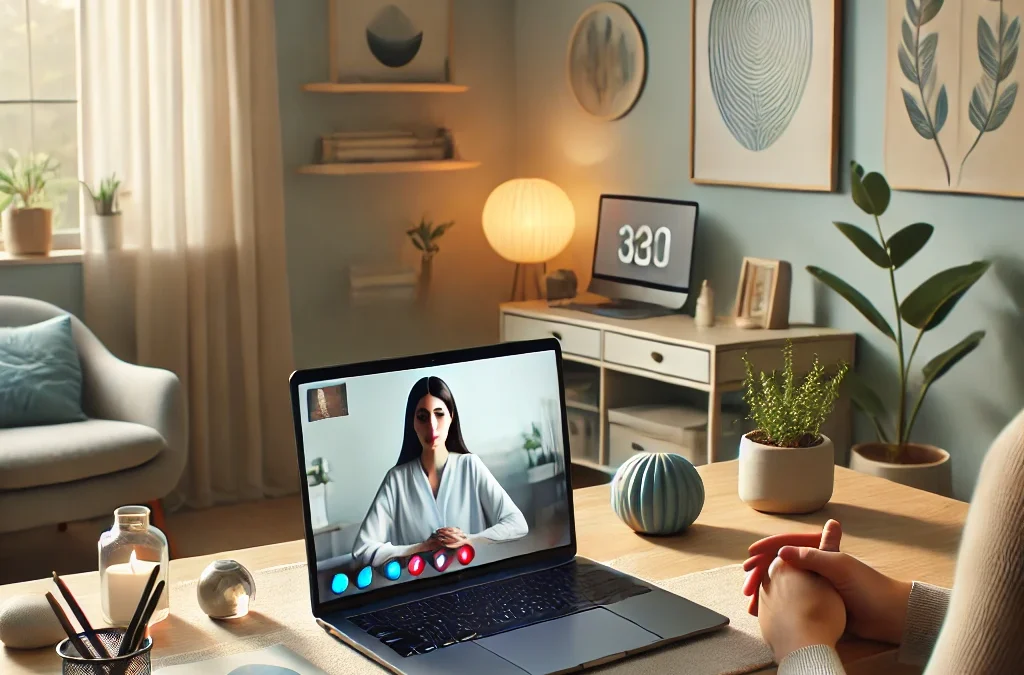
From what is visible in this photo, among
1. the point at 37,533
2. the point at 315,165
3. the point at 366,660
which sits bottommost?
the point at 37,533

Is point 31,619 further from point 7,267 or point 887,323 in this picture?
point 7,267

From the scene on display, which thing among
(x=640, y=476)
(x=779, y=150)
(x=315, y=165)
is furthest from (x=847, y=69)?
(x=640, y=476)

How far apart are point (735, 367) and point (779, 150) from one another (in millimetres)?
744

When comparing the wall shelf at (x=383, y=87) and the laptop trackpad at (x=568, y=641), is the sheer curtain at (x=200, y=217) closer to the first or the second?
the wall shelf at (x=383, y=87)

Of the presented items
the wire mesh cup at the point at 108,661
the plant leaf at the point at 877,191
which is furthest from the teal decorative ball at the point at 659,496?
the plant leaf at the point at 877,191

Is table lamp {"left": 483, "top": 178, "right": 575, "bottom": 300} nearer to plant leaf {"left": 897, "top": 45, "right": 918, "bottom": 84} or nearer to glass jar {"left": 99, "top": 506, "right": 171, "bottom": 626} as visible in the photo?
plant leaf {"left": 897, "top": 45, "right": 918, "bottom": 84}

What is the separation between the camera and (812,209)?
371cm

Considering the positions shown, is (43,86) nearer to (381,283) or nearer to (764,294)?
(381,283)

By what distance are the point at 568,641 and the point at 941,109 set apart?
2.41 m

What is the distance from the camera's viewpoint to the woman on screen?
1412 mm

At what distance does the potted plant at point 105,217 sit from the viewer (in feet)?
13.2

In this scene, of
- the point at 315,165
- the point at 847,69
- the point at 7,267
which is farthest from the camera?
the point at 315,165

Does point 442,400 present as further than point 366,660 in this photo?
→ Yes

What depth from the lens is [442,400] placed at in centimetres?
147
